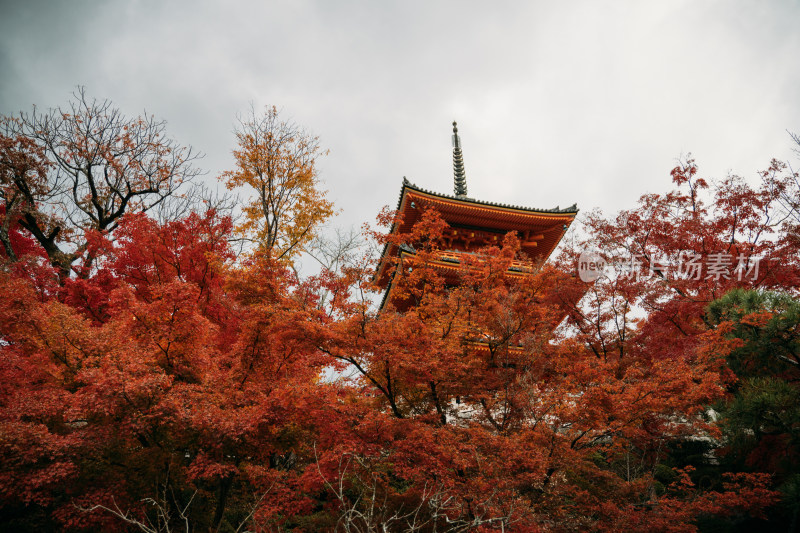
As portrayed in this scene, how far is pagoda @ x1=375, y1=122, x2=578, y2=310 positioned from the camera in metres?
18.4

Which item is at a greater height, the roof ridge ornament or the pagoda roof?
the roof ridge ornament

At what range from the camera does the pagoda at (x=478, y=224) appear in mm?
18359

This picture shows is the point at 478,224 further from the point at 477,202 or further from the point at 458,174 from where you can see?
the point at 458,174

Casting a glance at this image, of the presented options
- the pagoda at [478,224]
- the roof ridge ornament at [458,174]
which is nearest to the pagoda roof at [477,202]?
the pagoda at [478,224]

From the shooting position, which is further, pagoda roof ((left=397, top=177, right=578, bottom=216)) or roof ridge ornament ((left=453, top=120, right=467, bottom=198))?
roof ridge ornament ((left=453, top=120, right=467, bottom=198))

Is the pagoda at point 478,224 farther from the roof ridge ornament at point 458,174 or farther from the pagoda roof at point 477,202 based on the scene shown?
the roof ridge ornament at point 458,174

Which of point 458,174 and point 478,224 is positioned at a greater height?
point 458,174

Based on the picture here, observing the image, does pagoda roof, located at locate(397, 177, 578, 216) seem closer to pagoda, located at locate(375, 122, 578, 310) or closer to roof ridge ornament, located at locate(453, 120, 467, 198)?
pagoda, located at locate(375, 122, 578, 310)

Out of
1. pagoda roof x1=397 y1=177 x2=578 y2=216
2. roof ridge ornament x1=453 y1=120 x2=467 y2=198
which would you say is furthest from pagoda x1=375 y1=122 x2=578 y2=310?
roof ridge ornament x1=453 y1=120 x2=467 y2=198

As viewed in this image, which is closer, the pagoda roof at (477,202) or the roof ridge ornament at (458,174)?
the pagoda roof at (477,202)

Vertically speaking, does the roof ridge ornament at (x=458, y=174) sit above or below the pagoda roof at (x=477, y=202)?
above

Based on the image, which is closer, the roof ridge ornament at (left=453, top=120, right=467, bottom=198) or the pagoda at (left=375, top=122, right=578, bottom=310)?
the pagoda at (left=375, top=122, right=578, bottom=310)

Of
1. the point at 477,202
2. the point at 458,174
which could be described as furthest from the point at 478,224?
the point at 458,174

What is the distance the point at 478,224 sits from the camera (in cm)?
1959
